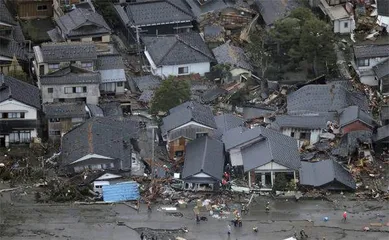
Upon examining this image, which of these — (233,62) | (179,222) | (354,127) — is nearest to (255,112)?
(233,62)

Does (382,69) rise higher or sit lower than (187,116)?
higher

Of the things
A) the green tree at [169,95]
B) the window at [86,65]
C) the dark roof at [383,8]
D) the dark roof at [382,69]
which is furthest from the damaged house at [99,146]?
the dark roof at [383,8]

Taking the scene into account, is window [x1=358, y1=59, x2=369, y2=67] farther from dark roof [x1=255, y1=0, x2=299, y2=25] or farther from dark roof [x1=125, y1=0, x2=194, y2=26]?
dark roof [x1=125, y1=0, x2=194, y2=26]

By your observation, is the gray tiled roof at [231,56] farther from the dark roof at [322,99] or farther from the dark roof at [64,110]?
the dark roof at [64,110]

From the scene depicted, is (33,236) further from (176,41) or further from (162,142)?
(176,41)

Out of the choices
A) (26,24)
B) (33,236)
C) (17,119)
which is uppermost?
(26,24)

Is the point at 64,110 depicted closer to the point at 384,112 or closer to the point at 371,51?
the point at 384,112

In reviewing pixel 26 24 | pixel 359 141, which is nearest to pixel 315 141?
pixel 359 141
